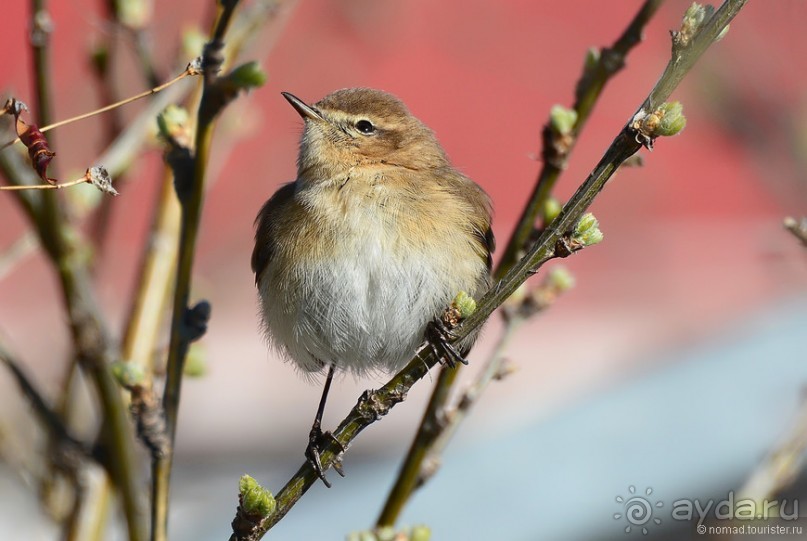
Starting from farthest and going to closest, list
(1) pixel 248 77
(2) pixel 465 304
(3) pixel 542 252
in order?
(2) pixel 465 304
(1) pixel 248 77
(3) pixel 542 252

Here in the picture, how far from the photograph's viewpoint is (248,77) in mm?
2123

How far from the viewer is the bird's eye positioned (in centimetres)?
362

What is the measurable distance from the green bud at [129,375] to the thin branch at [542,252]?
0.41 meters

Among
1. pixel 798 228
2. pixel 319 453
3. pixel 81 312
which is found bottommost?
pixel 798 228

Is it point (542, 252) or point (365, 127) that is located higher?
point (365, 127)

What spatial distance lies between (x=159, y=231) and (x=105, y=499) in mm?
805

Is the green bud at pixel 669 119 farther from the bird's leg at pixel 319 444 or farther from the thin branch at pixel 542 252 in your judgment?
the bird's leg at pixel 319 444

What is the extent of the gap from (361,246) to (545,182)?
70 cm

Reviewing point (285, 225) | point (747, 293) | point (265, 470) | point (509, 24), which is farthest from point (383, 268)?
point (747, 293)

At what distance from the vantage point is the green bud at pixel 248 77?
83.1 inches

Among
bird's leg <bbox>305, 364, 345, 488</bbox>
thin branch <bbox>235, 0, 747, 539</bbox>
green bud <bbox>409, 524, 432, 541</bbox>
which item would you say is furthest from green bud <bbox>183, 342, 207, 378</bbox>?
green bud <bbox>409, 524, 432, 541</bbox>
